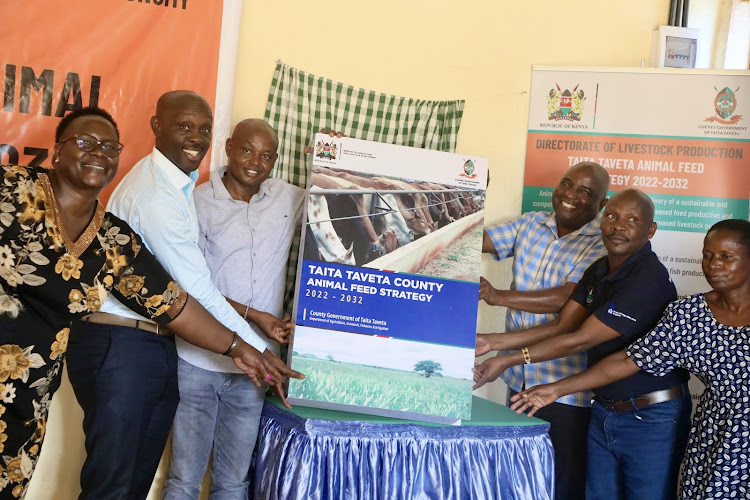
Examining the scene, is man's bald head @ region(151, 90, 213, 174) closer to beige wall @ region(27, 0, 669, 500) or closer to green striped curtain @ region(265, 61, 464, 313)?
green striped curtain @ region(265, 61, 464, 313)

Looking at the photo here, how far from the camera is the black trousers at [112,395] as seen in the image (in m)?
2.31

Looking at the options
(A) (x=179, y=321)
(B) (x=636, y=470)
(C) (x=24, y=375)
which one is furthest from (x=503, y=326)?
(C) (x=24, y=375)

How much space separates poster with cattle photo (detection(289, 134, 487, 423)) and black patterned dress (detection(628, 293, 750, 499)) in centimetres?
76

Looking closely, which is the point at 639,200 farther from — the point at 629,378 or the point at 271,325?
the point at 271,325

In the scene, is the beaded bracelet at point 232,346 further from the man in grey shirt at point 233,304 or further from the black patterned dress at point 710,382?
the black patterned dress at point 710,382

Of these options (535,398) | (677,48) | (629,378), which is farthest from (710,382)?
(677,48)

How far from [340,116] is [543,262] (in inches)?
48.8

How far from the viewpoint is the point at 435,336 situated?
2.51m

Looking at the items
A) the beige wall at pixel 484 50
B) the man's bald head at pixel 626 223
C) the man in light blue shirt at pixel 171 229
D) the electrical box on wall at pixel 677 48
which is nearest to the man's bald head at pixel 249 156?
the man in light blue shirt at pixel 171 229

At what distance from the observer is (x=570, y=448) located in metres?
3.09

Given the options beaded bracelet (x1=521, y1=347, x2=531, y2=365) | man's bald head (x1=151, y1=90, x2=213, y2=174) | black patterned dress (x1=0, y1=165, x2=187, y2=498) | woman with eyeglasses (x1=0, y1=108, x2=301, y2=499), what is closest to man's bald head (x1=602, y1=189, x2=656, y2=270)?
beaded bracelet (x1=521, y1=347, x2=531, y2=365)

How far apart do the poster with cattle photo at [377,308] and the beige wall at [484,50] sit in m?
1.24

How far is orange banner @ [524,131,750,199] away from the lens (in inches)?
140

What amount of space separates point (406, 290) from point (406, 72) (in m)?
1.61
